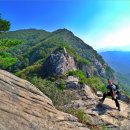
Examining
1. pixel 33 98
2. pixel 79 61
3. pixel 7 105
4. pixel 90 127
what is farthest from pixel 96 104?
pixel 79 61

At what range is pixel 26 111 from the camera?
11.9 metres

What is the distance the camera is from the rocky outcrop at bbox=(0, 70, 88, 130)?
436 inches

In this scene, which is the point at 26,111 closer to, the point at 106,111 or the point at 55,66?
the point at 106,111

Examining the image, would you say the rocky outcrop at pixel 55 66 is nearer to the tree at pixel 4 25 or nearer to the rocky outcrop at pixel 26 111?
the tree at pixel 4 25

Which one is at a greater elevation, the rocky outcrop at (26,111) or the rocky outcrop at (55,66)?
the rocky outcrop at (55,66)

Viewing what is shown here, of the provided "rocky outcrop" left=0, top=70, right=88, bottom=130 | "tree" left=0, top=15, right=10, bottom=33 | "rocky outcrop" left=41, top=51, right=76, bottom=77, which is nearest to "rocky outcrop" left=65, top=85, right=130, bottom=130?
"rocky outcrop" left=0, top=70, right=88, bottom=130

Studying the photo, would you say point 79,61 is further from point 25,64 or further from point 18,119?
point 18,119

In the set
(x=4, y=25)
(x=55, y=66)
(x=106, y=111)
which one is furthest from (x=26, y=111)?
(x=55, y=66)

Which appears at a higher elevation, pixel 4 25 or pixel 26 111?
pixel 4 25

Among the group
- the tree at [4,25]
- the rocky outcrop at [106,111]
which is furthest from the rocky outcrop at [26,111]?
the tree at [4,25]

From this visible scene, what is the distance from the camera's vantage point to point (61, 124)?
1252 centimetres

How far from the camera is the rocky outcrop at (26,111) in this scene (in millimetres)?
11086

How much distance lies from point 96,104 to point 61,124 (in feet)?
35.3

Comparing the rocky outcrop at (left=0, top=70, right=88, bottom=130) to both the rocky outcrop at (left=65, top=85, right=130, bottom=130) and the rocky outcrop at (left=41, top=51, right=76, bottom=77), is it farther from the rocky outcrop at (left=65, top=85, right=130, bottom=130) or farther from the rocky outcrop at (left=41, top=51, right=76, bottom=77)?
the rocky outcrop at (left=41, top=51, right=76, bottom=77)
